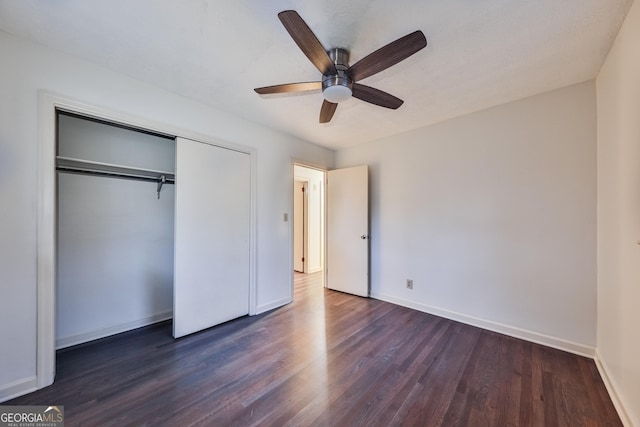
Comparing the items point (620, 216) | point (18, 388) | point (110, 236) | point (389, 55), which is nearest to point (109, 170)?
point (110, 236)

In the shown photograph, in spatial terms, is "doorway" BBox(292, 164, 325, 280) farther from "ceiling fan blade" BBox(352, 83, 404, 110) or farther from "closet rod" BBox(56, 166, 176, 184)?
"ceiling fan blade" BBox(352, 83, 404, 110)

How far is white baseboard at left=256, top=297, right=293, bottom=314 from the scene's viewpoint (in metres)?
2.98

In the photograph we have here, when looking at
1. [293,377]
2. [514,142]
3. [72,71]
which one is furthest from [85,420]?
[514,142]

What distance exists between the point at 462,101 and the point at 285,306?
10.1ft

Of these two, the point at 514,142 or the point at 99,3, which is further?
the point at 514,142

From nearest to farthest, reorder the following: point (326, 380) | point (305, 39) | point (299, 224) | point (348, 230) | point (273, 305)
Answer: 1. point (305, 39)
2. point (326, 380)
3. point (273, 305)
4. point (348, 230)
5. point (299, 224)

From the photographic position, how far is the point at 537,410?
4.92 ft

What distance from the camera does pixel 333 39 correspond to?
1551 millimetres

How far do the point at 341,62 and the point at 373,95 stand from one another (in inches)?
13.4

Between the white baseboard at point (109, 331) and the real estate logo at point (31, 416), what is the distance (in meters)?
0.76

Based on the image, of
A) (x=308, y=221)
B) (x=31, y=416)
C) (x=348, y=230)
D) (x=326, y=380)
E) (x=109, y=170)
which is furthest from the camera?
(x=308, y=221)

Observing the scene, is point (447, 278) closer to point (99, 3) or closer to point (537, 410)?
→ point (537, 410)

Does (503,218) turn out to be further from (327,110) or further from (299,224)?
(299,224)

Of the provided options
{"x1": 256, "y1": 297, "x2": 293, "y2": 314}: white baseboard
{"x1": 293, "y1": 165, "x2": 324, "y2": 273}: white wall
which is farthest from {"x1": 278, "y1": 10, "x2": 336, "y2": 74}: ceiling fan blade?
{"x1": 293, "y1": 165, "x2": 324, "y2": 273}: white wall
